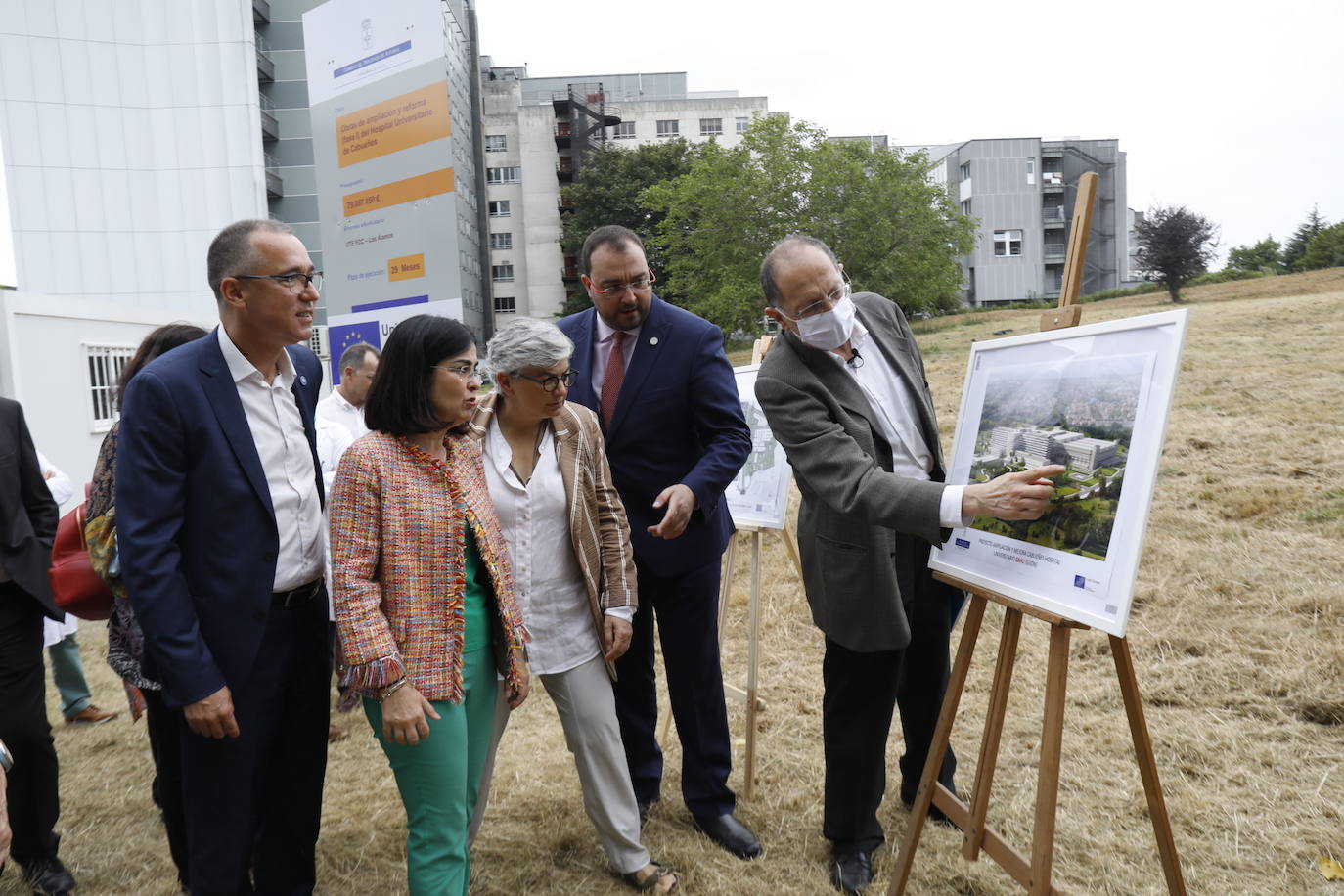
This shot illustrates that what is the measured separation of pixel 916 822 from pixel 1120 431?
4.14ft

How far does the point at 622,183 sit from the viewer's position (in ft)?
124

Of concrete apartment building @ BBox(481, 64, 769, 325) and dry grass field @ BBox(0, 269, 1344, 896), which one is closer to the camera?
dry grass field @ BBox(0, 269, 1344, 896)

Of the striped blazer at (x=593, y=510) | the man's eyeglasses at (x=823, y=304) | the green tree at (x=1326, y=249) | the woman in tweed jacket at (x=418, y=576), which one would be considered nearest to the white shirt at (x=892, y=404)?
the man's eyeglasses at (x=823, y=304)

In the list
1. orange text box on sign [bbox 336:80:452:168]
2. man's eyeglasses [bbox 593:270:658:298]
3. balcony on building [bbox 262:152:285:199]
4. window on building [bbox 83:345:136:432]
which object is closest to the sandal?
man's eyeglasses [bbox 593:270:658:298]

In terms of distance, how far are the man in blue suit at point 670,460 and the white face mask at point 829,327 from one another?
0.49 m

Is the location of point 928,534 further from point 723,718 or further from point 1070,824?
point 1070,824

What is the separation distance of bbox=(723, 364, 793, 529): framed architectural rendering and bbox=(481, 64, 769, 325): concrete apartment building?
130 feet

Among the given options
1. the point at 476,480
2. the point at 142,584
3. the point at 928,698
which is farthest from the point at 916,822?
the point at 142,584

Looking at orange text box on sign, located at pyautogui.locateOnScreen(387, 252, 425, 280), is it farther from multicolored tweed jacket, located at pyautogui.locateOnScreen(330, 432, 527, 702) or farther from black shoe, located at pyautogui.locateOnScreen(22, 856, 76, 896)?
multicolored tweed jacket, located at pyautogui.locateOnScreen(330, 432, 527, 702)

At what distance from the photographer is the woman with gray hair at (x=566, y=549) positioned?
96.0 inches

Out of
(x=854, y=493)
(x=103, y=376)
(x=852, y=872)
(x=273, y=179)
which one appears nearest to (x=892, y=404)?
(x=854, y=493)

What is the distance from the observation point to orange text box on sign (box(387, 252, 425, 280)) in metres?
6.35

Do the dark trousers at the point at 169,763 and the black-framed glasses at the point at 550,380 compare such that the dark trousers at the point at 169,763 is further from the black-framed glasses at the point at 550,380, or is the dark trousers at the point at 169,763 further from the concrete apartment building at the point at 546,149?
the concrete apartment building at the point at 546,149

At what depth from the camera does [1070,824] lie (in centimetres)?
302
